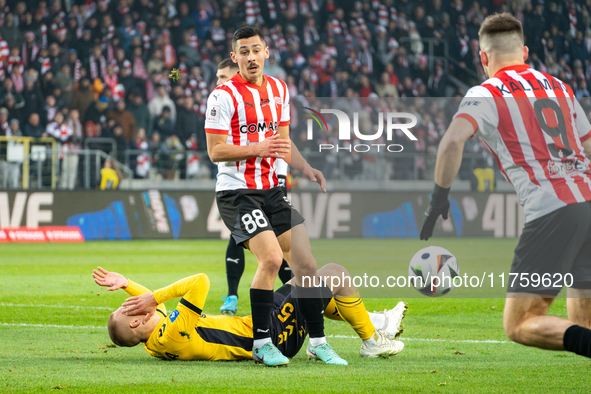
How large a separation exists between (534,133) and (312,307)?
5.70 ft

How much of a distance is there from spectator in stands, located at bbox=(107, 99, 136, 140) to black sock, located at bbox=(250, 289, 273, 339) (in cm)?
1249

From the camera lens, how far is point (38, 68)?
17.4 metres

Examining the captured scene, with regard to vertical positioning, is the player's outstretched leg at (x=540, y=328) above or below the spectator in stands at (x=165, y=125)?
below

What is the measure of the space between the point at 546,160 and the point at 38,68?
52.3ft

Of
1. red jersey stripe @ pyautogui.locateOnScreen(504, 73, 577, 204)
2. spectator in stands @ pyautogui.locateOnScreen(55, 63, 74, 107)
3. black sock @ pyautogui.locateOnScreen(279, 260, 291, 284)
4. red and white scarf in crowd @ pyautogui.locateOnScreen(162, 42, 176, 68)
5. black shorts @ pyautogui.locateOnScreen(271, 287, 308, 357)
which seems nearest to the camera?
red jersey stripe @ pyautogui.locateOnScreen(504, 73, 577, 204)

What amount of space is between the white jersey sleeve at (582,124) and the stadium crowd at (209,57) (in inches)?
410

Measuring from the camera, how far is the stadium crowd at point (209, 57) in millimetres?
16500

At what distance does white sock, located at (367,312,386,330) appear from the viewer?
480 centimetres

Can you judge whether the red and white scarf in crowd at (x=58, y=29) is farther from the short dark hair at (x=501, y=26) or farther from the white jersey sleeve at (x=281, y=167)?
the short dark hair at (x=501, y=26)

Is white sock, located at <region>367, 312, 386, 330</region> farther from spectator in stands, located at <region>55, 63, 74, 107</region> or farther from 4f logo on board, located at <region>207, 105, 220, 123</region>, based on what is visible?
spectator in stands, located at <region>55, 63, 74, 107</region>

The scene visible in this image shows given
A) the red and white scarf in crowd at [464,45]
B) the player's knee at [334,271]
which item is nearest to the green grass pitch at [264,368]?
the player's knee at [334,271]

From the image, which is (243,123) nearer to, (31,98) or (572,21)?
(31,98)

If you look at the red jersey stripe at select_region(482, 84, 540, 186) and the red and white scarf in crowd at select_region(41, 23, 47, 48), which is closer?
the red jersey stripe at select_region(482, 84, 540, 186)

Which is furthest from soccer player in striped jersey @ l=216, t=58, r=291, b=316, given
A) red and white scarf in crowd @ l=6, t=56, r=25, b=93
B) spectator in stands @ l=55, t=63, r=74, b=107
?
red and white scarf in crowd @ l=6, t=56, r=25, b=93
